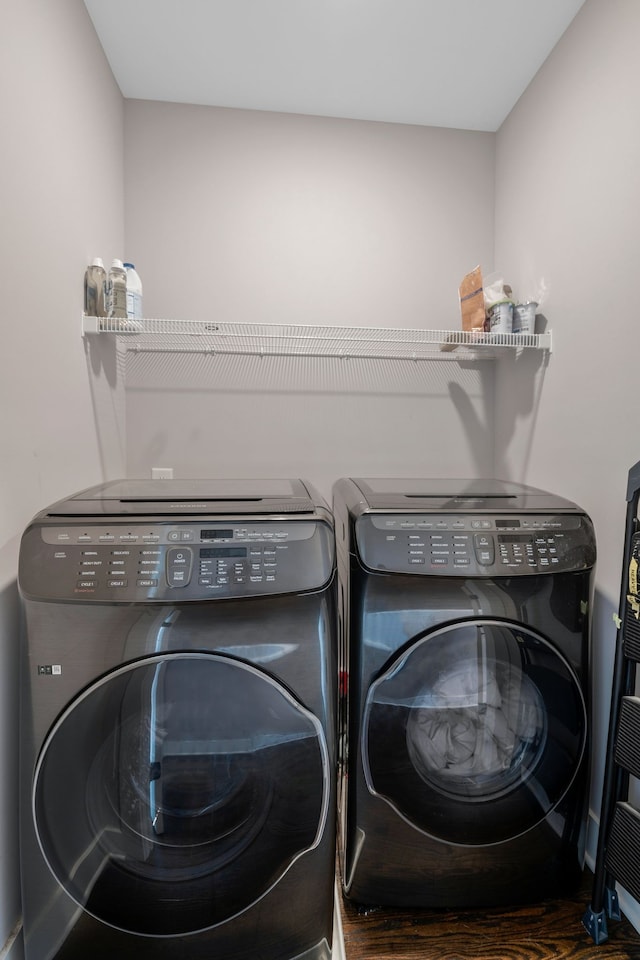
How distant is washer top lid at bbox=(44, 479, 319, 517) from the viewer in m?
1.12

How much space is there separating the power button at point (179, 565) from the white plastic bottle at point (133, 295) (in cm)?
90

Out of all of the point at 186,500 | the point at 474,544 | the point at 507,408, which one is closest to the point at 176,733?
the point at 186,500

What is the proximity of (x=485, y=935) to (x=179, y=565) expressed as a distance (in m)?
1.19

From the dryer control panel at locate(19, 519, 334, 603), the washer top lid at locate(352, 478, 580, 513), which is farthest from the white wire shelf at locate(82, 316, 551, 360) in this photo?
the dryer control panel at locate(19, 519, 334, 603)

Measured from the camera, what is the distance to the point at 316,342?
6.33 ft

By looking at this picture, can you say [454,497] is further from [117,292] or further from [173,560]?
[117,292]

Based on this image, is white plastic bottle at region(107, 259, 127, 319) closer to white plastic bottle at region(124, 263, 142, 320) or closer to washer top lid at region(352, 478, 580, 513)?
white plastic bottle at region(124, 263, 142, 320)

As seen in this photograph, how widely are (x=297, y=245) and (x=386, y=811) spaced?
1906mm

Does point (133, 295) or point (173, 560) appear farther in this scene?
point (133, 295)

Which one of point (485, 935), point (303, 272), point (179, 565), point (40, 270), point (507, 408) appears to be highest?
point (303, 272)

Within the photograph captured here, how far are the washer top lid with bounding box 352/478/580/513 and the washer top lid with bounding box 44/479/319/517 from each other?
0.20 metres

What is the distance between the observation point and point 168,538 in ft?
3.43

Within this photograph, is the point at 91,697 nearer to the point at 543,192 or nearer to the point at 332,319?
the point at 332,319

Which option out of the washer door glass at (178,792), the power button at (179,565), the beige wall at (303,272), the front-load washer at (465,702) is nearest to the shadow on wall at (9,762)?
the washer door glass at (178,792)
